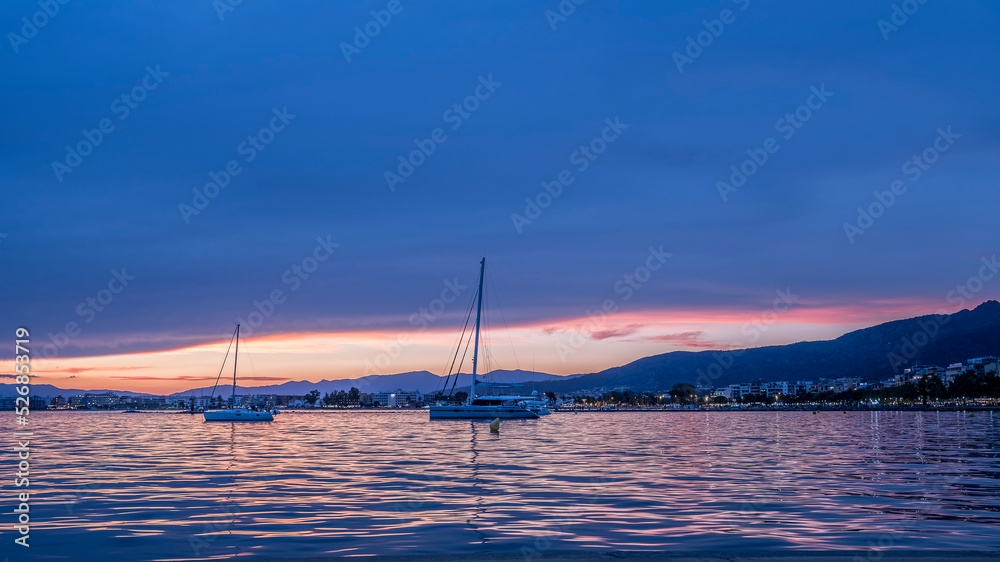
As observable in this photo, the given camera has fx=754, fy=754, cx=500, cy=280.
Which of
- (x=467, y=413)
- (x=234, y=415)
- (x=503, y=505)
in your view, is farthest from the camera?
(x=234, y=415)

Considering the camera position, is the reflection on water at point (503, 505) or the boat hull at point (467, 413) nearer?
the reflection on water at point (503, 505)

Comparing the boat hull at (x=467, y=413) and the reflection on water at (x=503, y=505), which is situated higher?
the reflection on water at (x=503, y=505)

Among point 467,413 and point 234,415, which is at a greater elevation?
point 467,413

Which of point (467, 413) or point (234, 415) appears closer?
point (467, 413)

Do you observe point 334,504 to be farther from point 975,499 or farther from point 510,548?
point 975,499

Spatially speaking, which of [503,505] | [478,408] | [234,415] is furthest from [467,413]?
[503,505]

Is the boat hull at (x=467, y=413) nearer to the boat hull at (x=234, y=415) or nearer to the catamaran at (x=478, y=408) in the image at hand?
the catamaran at (x=478, y=408)

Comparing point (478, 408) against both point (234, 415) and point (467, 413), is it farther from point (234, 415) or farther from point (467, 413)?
point (234, 415)

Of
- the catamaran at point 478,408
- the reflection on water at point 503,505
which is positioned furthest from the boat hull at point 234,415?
the reflection on water at point 503,505

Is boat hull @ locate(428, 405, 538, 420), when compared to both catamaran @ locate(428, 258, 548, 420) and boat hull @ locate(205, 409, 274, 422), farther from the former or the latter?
boat hull @ locate(205, 409, 274, 422)

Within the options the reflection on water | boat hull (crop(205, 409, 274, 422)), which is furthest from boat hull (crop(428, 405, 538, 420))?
the reflection on water

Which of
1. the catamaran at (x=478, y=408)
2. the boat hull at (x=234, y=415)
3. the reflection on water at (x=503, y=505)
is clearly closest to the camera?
the reflection on water at (x=503, y=505)

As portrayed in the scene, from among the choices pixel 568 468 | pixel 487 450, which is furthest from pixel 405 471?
pixel 487 450

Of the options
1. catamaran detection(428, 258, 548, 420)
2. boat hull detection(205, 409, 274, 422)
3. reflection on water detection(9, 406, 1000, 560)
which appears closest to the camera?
reflection on water detection(9, 406, 1000, 560)
